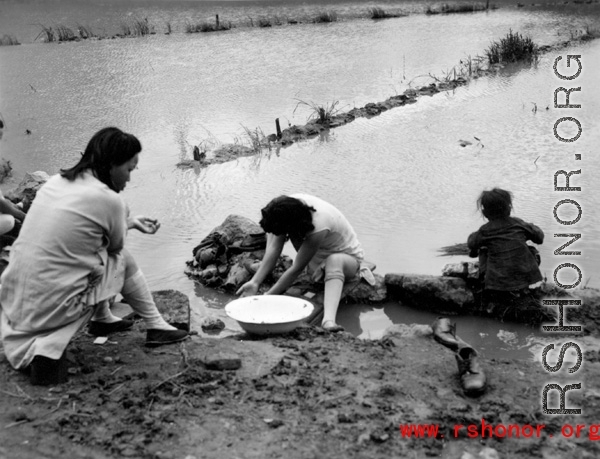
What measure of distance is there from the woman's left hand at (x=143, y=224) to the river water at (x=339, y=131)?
115 centimetres

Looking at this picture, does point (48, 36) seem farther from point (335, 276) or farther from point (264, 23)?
point (335, 276)

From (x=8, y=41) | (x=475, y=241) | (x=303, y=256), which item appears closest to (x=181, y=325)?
(x=303, y=256)

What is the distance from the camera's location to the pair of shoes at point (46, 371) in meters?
3.01

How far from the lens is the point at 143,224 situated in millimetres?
3576

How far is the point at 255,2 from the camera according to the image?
95.9ft

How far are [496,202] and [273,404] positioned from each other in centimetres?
203

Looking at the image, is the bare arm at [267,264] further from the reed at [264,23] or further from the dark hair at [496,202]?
the reed at [264,23]

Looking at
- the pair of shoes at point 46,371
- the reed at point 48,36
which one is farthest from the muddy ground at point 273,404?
the reed at point 48,36

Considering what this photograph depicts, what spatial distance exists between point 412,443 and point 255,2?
28.7m

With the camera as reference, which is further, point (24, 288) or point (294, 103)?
point (294, 103)

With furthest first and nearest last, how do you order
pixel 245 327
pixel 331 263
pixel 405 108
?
pixel 405 108, pixel 331 263, pixel 245 327

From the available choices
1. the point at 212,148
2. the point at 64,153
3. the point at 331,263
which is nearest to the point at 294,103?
the point at 212,148

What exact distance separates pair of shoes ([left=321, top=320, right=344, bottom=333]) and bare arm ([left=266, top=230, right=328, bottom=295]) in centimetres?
38

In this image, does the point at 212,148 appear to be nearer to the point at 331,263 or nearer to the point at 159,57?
the point at 331,263
